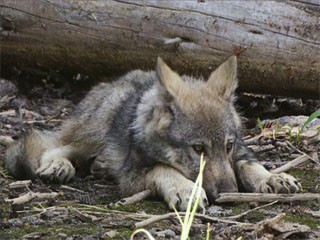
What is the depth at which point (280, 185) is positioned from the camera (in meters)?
4.93

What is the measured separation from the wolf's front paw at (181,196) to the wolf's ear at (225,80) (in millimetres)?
736

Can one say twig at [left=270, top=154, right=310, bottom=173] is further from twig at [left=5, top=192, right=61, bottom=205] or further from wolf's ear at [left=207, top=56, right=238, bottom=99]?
twig at [left=5, top=192, right=61, bottom=205]

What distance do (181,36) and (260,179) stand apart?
7.10ft

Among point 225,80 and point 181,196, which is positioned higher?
point 225,80

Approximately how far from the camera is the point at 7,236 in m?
4.12

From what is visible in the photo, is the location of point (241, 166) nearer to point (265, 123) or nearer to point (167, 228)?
point (167, 228)

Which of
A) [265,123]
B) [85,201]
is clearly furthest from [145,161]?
[265,123]

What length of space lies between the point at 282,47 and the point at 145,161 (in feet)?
6.66

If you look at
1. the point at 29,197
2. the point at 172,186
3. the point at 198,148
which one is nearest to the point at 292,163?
the point at 198,148

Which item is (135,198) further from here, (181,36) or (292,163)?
(181,36)

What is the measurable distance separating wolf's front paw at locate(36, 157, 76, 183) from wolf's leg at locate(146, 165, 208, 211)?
2.66ft

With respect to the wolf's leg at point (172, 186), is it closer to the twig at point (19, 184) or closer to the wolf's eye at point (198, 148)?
the wolf's eye at point (198, 148)

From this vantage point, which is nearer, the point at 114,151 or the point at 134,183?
the point at 134,183

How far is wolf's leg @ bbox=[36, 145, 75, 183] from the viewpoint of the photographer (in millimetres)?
5632
